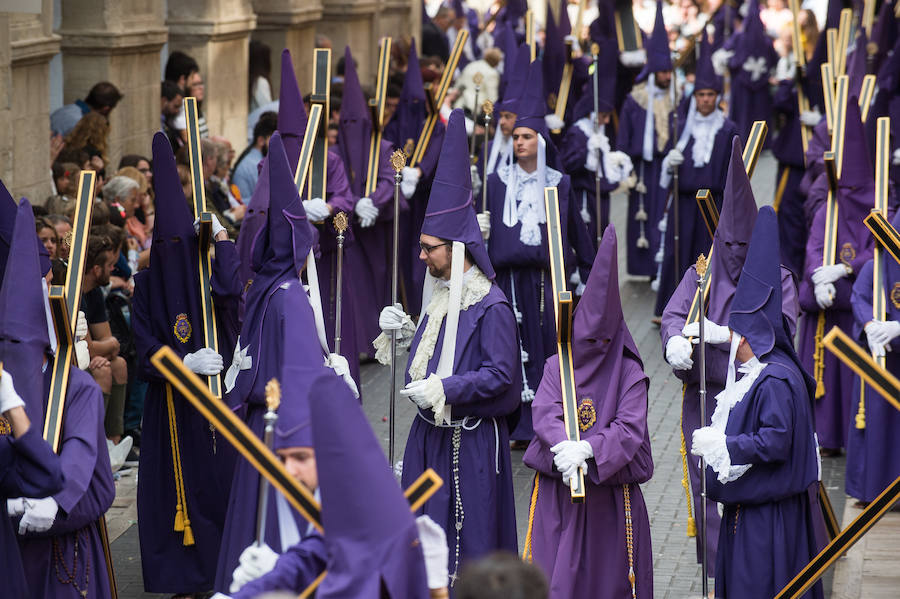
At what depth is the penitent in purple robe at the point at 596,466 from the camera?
21.1 feet

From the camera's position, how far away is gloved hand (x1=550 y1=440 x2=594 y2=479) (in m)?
6.24

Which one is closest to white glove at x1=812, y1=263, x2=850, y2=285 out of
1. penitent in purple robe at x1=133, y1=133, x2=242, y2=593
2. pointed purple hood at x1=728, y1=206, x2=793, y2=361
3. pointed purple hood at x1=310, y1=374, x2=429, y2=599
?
pointed purple hood at x1=728, y1=206, x2=793, y2=361

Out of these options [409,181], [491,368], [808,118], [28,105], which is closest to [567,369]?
[491,368]

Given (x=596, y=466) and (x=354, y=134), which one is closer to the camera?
(x=596, y=466)

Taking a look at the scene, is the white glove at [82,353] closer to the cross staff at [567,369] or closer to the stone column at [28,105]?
the cross staff at [567,369]

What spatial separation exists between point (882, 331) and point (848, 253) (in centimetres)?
136

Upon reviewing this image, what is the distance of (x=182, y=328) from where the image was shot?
7566 mm

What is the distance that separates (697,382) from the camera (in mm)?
7562

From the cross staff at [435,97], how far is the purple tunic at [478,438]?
18.3 ft

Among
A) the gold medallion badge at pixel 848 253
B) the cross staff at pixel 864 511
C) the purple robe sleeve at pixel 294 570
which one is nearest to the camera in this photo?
the purple robe sleeve at pixel 294 570

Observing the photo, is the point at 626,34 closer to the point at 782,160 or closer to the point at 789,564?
the point at 782,160

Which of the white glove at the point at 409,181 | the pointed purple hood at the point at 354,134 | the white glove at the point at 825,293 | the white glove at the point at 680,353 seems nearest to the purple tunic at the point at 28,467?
the white glove at the point at 680,353

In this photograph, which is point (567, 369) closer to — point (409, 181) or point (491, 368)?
point (491, 368)

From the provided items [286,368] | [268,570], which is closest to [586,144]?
[286,368]
